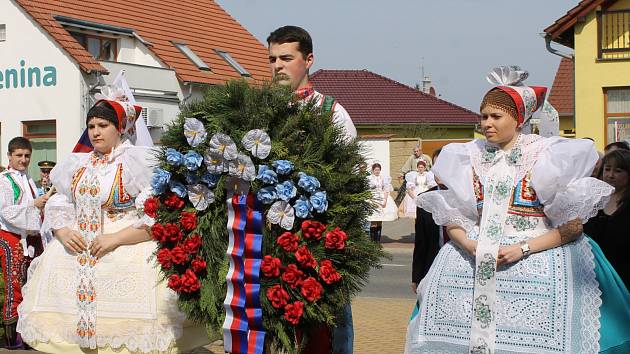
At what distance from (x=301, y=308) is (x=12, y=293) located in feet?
14.4

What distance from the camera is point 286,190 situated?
5117 millimetres

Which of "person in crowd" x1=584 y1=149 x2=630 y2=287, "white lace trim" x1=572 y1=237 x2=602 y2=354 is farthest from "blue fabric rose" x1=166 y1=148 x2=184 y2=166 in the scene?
"person in crowd" x1=584 y1=149 x2=630 y2=287

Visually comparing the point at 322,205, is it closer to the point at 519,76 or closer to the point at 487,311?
the point at 487,311

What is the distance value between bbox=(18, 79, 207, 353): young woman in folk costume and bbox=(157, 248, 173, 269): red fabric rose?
52 cm

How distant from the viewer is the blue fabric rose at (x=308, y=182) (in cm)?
509

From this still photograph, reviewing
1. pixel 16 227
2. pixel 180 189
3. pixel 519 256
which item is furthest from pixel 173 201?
pixel 16 227

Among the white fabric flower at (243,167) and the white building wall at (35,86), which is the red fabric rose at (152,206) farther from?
the white building wall at (35,86)

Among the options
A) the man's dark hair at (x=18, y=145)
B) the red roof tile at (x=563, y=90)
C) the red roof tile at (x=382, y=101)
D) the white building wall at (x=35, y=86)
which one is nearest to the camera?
the man's dark hair at (x=18, y=145)

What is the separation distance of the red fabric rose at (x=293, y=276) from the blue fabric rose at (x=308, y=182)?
1.32 feet

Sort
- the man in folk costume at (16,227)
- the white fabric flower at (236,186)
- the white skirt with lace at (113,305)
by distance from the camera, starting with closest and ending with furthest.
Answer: the white fabric flower at (236,186), the white skirt with lace at (113,305), the man in folk costume at (16,227)

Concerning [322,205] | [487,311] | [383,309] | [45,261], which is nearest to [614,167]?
[487,311]

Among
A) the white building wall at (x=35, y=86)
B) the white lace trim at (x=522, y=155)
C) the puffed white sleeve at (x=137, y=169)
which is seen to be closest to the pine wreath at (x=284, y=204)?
the white lace trim at (x=522, y=155)

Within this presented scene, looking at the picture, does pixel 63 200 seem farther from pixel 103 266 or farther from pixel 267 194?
pixel 267 194

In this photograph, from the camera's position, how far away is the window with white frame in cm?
2600
